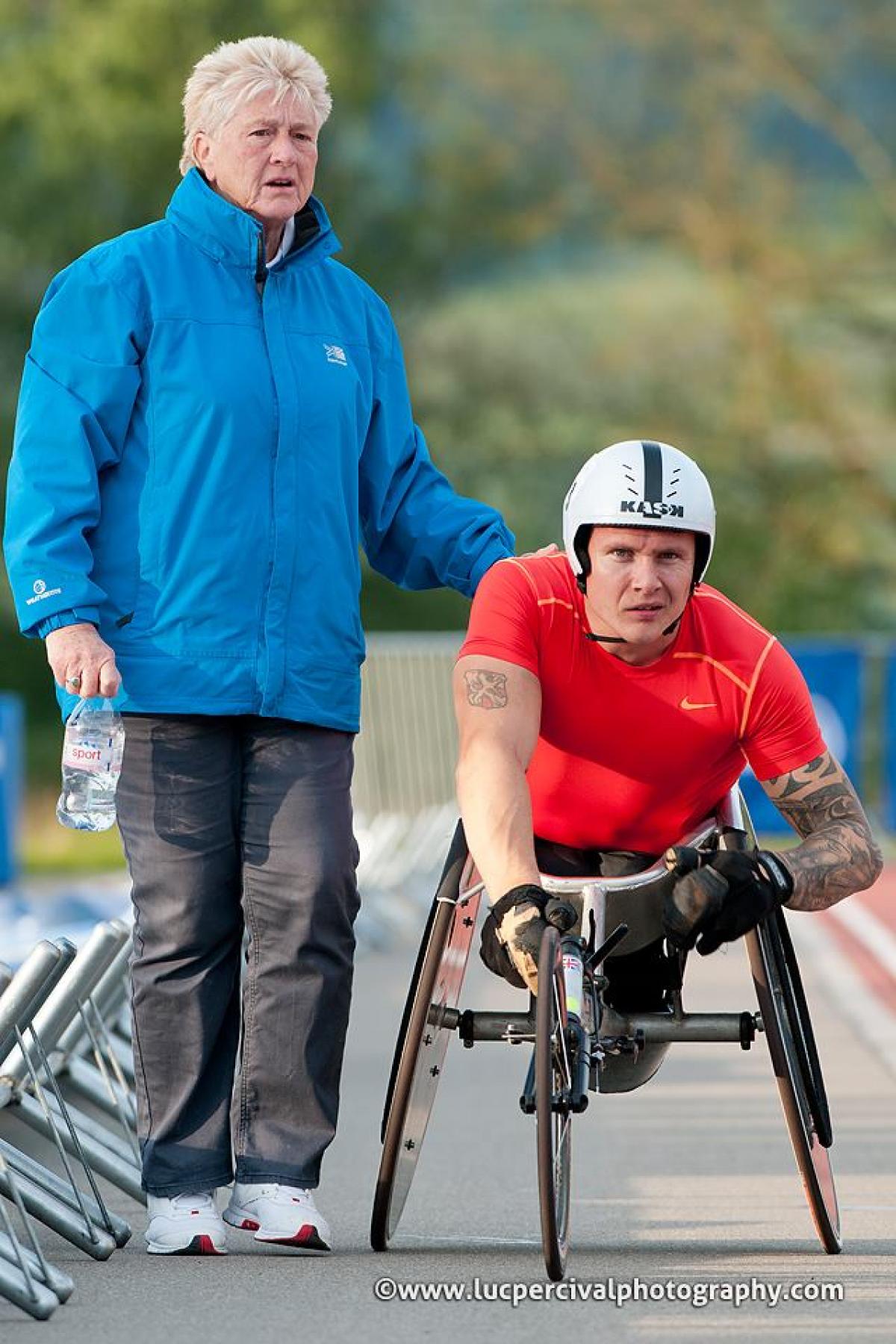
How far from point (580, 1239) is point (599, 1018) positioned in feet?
2.54

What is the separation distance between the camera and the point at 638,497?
6.60m

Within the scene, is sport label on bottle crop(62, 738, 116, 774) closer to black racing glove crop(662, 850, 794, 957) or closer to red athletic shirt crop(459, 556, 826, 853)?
red athletic shirt crop(459, 556, 826, 853)

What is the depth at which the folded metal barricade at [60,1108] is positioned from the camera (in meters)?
6.05

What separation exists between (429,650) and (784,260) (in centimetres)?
2566

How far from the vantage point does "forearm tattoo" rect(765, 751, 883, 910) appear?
6.61 metres

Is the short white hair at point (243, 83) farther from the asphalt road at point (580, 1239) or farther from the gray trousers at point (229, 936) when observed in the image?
the asphalt road at point (580, 1239)

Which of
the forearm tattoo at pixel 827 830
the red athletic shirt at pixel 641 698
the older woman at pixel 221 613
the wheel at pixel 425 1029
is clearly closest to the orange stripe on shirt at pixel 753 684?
the red athletic shirt at pixel 641 698

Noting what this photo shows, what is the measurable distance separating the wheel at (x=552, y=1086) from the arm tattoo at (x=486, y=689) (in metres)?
0.55

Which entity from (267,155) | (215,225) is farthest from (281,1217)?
(267,155)

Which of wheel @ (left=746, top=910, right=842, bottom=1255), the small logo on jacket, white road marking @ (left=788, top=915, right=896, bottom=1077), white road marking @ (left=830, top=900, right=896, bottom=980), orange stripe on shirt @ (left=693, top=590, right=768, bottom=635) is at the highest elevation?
the small logo on jacket

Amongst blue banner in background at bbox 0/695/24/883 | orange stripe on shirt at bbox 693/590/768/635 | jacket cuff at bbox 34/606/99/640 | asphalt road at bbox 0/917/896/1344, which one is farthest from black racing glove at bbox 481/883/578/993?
blue banner in background at bbox 0/695/24/883

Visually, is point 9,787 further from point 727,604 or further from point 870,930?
point 727,604

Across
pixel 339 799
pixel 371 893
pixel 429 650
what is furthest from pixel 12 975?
pixel 429 650

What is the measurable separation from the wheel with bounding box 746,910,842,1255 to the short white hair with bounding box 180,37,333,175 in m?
2.00
